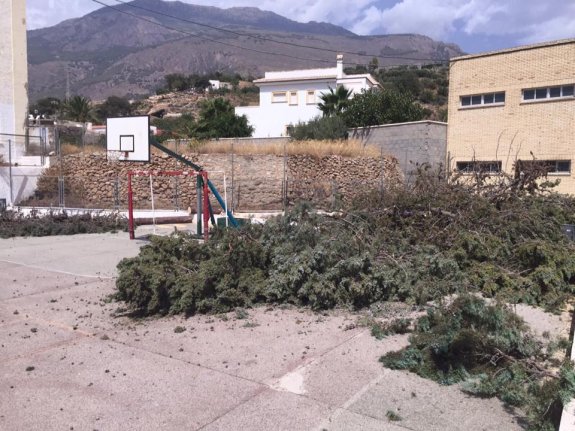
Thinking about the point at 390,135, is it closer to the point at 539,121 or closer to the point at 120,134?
the point at 539,121

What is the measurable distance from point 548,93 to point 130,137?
18.4 meters

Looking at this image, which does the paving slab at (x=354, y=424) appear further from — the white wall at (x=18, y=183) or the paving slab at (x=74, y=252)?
the white wall at (x=18, y=183)

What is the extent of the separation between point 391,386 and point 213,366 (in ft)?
5.73

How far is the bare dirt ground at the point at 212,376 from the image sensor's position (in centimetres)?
457

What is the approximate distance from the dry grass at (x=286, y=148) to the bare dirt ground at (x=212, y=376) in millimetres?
20212

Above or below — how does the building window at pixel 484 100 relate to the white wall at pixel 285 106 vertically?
below

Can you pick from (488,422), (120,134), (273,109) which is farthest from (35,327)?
(273,109)

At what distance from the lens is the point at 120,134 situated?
54.3 ft

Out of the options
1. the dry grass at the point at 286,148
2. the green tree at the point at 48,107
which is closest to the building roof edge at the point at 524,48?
the dry grass at the point at 286,148

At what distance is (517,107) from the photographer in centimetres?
2633

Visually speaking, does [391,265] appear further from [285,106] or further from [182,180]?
[285,106]

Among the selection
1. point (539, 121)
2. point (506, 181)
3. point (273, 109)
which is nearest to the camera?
point (506, 181)

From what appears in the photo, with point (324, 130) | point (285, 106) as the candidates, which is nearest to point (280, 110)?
point (285, 106)

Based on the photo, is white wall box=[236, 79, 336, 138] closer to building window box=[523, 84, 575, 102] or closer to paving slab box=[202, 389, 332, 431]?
building window box=[523, 84, 575, 102]
